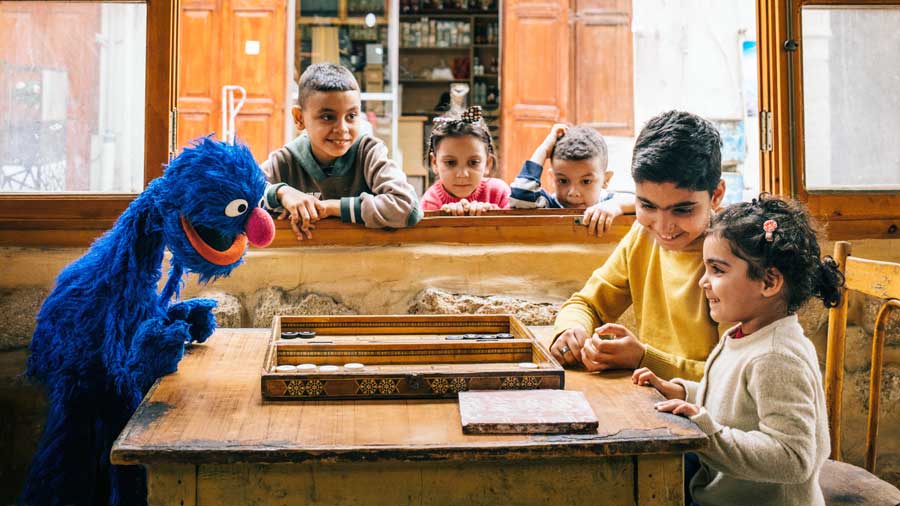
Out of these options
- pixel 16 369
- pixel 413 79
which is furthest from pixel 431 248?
pixel 413 79

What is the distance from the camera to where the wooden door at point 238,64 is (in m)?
5.89

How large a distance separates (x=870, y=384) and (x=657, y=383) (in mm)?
612

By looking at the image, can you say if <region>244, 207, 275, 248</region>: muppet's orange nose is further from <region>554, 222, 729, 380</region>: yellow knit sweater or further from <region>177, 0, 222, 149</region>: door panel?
<region>177, 0, 222, 149</region>: door panel

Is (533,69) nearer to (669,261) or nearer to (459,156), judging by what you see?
(459,156)

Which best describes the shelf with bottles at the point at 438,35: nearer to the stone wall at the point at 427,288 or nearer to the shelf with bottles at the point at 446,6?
the shelf with bottles at the point at 446,6

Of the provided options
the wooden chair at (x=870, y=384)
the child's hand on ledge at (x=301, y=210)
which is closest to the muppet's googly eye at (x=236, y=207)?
the child's hand on ledge at (x=301, y=210)

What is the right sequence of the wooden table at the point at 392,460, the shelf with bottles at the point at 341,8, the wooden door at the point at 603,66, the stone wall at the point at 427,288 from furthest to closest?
the shelf with bottles at the point at 341,8
the wooden door at the point at 603,66
the stone wall at the point at 427,288
the wooden table at the point at 392,460

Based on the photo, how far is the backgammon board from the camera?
42.5 inches

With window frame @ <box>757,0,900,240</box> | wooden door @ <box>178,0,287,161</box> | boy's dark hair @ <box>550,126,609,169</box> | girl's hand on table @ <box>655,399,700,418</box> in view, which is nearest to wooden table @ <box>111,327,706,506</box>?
girl's hand on table @ <box>655,399,700,418</box>

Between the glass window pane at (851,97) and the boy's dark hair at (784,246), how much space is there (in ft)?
2.72

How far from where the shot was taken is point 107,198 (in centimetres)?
189

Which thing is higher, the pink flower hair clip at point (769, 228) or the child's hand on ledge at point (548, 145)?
the pink flower hair clip at point (769, 228)

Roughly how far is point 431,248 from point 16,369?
3.49 feet

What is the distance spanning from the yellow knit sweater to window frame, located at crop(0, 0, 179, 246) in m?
1.09
